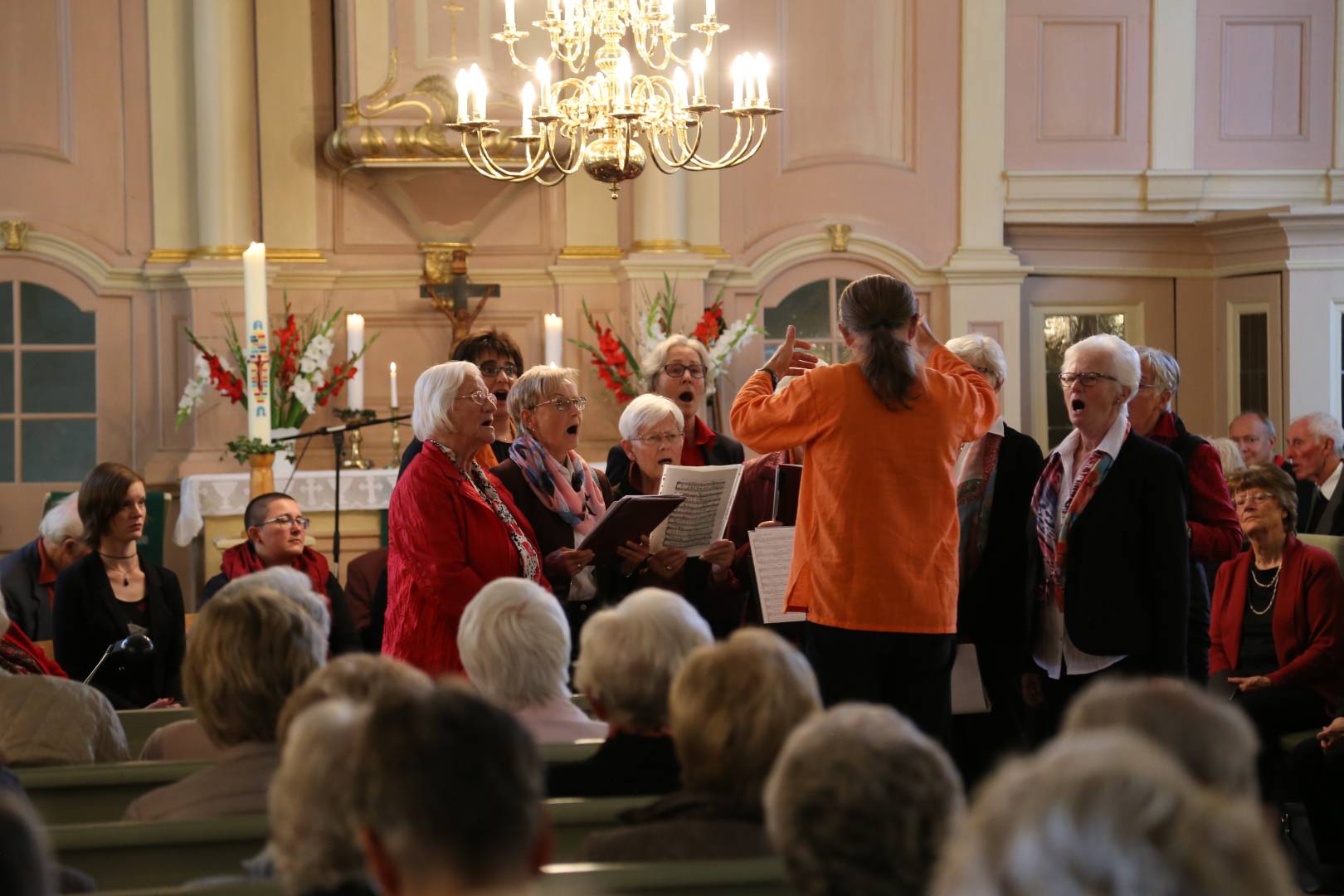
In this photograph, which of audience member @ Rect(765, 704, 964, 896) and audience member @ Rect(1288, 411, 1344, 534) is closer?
audience member @ Rect(765, 704, 964, 896)

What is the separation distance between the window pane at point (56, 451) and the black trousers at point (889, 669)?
16.4 feet

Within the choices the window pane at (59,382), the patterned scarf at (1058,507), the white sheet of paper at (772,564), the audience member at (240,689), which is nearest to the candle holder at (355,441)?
the window pane at (59,382)

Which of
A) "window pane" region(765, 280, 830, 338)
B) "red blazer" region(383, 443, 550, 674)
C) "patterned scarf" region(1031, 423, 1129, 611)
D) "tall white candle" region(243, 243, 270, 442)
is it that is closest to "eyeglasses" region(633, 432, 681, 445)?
"red blazer" region(383, 443, 550, 674)

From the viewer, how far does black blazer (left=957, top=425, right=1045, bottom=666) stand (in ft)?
12.0

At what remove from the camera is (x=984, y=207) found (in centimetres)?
769

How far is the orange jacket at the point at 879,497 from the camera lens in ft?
10.3

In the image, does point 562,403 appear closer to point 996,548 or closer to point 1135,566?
point 996,548

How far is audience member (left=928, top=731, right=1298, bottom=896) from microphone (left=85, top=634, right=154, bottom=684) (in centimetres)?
325

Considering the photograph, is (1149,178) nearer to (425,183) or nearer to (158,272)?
(425,183)

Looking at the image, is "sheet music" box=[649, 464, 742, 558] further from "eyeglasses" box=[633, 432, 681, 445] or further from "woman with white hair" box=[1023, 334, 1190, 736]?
"woman with white hair" box=[1023, 334, 1190, 736]

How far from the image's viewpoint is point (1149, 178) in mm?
7895

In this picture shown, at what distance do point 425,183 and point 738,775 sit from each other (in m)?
5.83

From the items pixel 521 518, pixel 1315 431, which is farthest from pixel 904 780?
pixel 1315 431

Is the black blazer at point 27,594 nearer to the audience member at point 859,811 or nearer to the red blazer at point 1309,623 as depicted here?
the red blazer at point 1309,623
